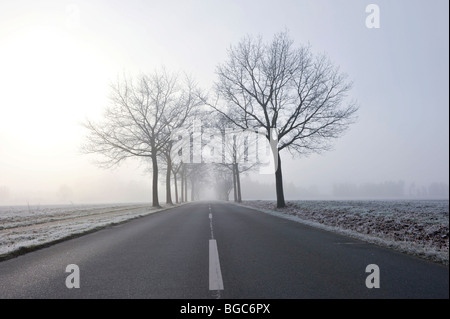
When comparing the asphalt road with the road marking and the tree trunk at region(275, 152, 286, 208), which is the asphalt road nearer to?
the road marking

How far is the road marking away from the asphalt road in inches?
0.5

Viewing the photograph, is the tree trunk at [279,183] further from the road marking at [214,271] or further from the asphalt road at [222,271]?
the road marking at [214,271]

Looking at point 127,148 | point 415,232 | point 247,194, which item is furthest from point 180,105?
point 247,194

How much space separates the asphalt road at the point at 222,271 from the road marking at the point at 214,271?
0.04ft

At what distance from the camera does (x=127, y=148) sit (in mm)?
28875

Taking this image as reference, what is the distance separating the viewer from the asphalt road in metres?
4.12

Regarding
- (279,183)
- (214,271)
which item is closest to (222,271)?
(214,271)

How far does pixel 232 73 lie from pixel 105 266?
20764 millimetres

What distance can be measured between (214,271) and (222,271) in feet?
0.42

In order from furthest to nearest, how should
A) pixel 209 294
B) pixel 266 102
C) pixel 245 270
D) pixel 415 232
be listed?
pixel 266 102
pixel 415 232
pixel 245 270
pixel 209 294

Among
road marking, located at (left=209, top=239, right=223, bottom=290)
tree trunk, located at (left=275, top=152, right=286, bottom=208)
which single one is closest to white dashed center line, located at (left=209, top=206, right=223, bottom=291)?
road marking, located at (left=209, top=239, right=223, bottom=290)

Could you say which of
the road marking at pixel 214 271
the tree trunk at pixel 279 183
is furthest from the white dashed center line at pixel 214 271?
the tree trunk at pixel 279 183

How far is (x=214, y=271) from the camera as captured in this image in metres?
5.19
